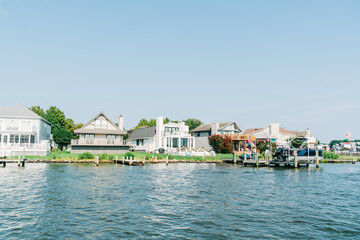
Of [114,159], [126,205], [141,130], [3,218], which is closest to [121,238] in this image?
[126,205]

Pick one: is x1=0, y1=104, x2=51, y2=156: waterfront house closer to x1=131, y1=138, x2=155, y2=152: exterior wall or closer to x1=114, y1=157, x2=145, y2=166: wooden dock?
x1=114, y1=157, x2=145, y2=166: wooden dock

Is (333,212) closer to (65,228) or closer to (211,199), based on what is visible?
(211,199)

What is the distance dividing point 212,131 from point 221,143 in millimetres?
5995

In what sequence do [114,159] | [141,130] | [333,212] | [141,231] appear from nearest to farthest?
[141,231]
[333,212]
[114,159]
[141,130]

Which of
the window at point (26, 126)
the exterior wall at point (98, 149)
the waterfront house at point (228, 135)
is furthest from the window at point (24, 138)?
the waterfront house at point (228, 135)

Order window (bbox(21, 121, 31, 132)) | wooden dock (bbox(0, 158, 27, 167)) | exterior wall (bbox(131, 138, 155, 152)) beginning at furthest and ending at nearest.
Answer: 1. exterior wall (bbox(131, 138, 155, 152))
2. window (bbox(21, 121, 31, 132))
3. wooden dock (bbox(0, 158, 27, 167))

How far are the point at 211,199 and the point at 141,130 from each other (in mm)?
62441

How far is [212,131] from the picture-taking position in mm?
75062

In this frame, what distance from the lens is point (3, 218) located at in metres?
14.5

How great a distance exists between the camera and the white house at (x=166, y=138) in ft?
218

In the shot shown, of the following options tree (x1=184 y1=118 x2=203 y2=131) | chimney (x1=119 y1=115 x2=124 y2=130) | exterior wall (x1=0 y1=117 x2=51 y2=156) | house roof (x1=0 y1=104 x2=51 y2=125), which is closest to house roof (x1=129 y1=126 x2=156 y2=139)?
chimney (x1=119 y1=115 x2=124 y2=130)

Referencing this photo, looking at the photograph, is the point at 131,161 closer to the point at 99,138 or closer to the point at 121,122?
the point at 99,138

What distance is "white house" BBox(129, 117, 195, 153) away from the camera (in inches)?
2611

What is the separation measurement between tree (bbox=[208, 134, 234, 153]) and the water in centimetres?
4309
